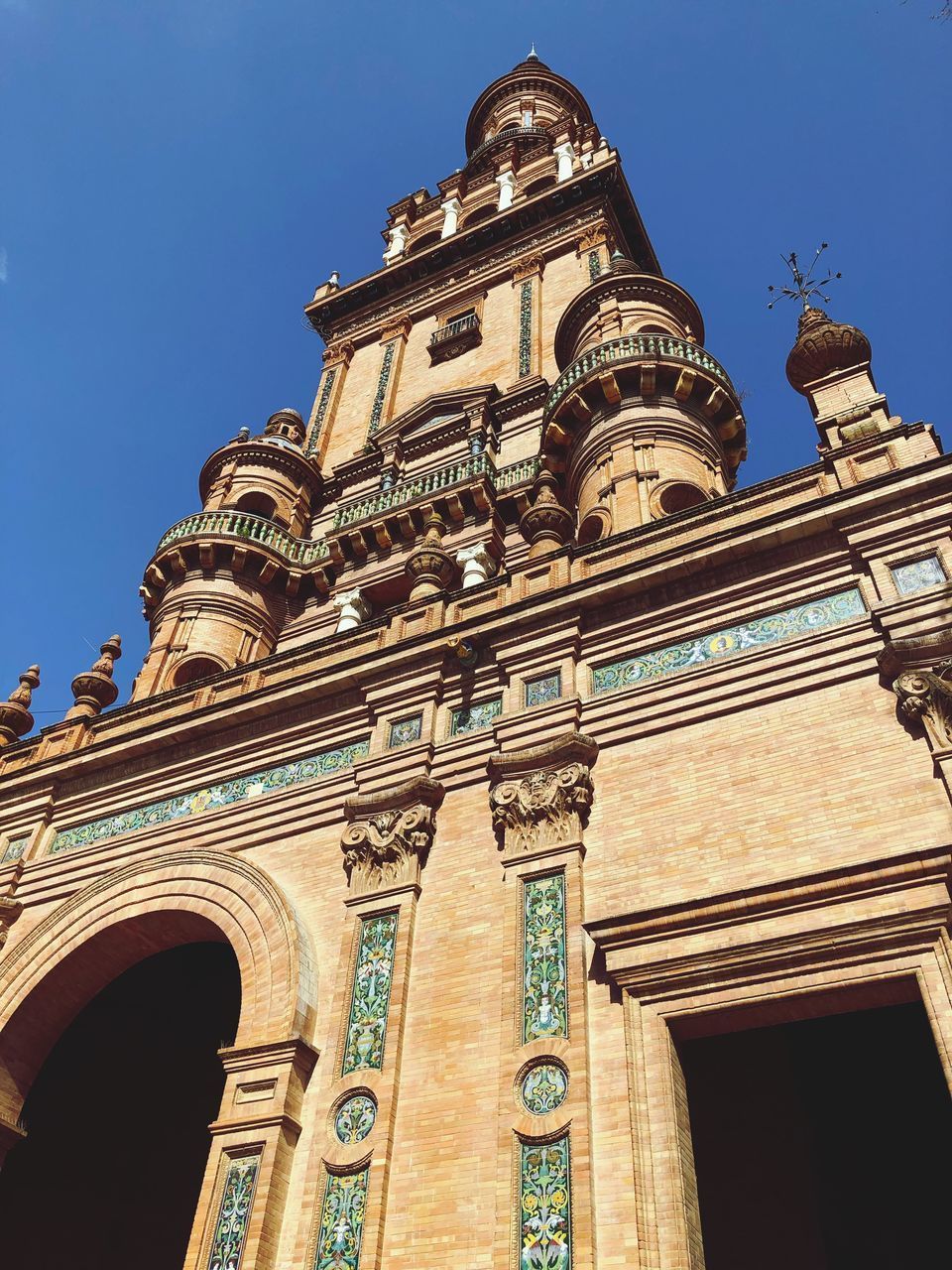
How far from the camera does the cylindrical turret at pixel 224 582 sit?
69.8 feet

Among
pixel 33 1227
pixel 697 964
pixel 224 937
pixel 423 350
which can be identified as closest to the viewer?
pixel 697 964

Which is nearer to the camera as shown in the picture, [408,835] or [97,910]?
[408,835]

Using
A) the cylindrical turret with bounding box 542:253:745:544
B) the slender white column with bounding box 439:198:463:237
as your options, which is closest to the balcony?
the slender white column with bounding box 439:198:463:237

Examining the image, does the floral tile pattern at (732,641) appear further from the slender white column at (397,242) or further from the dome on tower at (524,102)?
the dome on tower at (524,102)

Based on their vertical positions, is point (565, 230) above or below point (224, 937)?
above

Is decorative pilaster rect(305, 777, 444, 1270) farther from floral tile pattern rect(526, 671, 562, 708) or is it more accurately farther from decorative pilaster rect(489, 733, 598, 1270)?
floral tile pattern rect(526, 671, 562, 708)

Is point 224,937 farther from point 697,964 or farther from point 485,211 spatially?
point 485,211

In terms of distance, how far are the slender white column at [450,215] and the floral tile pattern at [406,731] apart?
25.9m

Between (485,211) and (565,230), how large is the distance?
681cm

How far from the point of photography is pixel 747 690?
10.6 meters

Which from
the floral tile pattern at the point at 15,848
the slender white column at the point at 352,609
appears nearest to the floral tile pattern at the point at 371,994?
the floral tile pattern at the point at 15,848

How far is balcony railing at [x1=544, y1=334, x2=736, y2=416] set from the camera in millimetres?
19609

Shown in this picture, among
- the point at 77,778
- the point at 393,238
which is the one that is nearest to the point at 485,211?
the point at 393,238

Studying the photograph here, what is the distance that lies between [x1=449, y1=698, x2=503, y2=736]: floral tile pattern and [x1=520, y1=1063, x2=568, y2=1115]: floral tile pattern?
13.3ft
